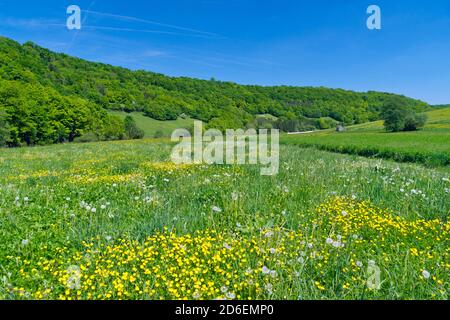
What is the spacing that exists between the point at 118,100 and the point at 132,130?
26.5 meters

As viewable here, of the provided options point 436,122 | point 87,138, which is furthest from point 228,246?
point 436,122

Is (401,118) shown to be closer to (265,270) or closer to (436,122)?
(436,122)

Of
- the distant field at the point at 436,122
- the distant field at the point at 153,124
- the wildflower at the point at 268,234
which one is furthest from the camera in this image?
the distant field at the point at 153,124

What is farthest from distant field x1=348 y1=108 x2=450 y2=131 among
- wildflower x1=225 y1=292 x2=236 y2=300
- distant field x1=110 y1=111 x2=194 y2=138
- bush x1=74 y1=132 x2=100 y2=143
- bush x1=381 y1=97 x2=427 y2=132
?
bush x1=74 y1=132 x2=100 y2=143

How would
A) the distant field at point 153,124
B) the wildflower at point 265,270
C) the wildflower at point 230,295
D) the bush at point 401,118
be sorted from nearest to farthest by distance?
the wildflower at point 230,295
the wildflower at point 265,270
the bush at point 401,118
the distant field at point 153,124

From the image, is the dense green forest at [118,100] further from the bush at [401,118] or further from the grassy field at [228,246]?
the grassy field at [228,246]

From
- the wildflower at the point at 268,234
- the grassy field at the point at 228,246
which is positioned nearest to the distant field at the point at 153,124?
the grassy field at the point at 228,246

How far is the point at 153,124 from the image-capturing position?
354 feet

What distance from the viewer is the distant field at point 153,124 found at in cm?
9988

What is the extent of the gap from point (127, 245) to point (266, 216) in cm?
238

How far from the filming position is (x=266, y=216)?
4598 mm

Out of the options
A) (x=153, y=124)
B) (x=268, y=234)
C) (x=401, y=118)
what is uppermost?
(x=153, y=124)

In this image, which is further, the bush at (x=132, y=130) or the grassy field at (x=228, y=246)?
the bush at (x=132, y=130)

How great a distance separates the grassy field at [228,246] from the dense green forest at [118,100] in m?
65.3
